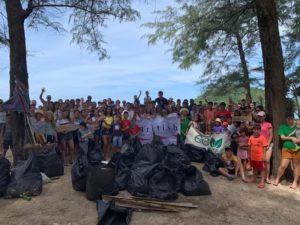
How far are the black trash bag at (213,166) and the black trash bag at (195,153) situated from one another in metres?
0.84

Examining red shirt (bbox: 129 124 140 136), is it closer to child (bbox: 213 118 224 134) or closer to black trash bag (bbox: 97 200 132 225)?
child (bbox: 213 118 224 134)

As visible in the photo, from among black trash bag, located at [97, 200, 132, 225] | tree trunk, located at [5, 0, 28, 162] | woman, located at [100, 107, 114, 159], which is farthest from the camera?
woman, located at [100, 107, 114, 159]

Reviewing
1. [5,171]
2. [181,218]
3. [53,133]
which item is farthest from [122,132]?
[181,218]

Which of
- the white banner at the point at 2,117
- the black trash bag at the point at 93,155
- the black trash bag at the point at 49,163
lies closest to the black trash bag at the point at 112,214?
the black trash bag at the point at 93,155

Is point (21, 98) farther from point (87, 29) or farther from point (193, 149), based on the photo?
point (193, 149)

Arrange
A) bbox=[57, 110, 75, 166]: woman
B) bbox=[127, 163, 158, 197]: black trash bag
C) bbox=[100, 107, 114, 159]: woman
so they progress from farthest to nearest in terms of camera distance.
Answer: bbox=[100, 107, 114, 159]: woman
bbox=[57, 110, 75, 166]: woman
bbox=[127, 163, 158, 197]: black trash bag

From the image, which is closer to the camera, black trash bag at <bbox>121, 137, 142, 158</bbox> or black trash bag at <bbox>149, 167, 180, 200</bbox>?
black trash bag at <bbox>149, 167, 180, 200</bbox>

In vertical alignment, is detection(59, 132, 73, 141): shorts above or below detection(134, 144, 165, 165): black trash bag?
above

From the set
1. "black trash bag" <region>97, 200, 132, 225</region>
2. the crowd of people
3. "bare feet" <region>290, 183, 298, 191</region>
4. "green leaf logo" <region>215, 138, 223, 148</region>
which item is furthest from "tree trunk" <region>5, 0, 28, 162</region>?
"bare feet" <region>290, 183, 298, 191</region>

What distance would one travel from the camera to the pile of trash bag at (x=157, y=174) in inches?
319

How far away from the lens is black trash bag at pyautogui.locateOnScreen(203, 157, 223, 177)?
32.6ft

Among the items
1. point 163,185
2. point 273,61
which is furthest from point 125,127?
point 273,61

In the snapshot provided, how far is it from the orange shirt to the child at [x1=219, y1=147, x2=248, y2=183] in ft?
1.65

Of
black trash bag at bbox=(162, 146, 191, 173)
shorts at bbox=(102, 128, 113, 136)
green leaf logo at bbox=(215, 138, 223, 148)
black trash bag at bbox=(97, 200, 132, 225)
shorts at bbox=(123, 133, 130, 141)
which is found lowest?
black trash bag at bbox=(97, 200, 132, 225)
